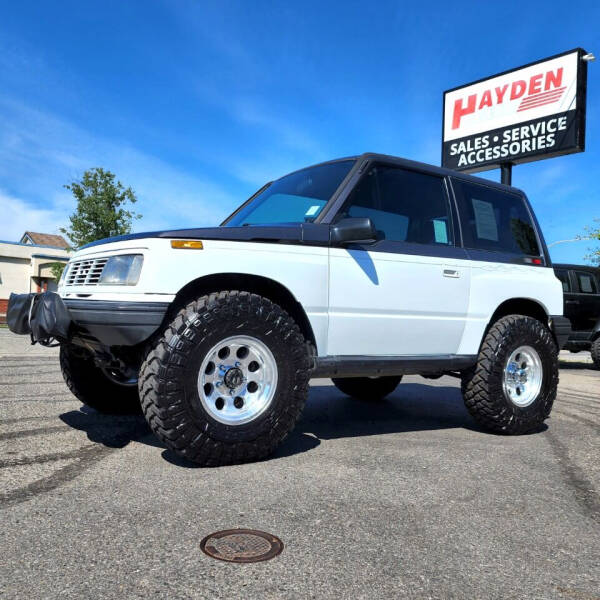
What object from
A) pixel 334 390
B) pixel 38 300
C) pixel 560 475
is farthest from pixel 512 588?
pixel 334 390

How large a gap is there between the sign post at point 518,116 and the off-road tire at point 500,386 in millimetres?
13972

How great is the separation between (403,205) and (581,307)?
958 cm

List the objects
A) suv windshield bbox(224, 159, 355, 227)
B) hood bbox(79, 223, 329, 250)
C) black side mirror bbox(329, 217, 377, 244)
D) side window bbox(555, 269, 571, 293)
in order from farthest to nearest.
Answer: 1. side window bbox(555, 269, 571, 293)
2. suv windshield bbox(224, 159, 355, 227)
3. black side mirror bbox(329, 217, 377, 244)
4. hood bbox(79, 223, 329, 250)

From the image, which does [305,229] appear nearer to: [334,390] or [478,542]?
[478,542]

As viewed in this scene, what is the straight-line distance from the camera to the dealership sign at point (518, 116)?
16578 millimetres

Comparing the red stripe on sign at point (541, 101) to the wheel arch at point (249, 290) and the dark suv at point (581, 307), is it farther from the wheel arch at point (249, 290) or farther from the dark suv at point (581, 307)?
the wheel arch at point (249, 290)

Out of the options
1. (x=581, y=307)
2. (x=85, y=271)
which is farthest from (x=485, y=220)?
(x=581, y=307)

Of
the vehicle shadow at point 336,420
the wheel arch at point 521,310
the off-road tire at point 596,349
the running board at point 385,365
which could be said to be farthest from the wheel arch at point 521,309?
the off-road tire at point 596,349

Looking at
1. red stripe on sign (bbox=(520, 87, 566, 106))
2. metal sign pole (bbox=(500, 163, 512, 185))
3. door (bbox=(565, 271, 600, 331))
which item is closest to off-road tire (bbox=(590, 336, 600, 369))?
door (bbox=(565, 271, 600, 331))

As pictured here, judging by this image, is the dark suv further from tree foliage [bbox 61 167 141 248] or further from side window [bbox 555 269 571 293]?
tree foliage [bbox 61 167 141 248]

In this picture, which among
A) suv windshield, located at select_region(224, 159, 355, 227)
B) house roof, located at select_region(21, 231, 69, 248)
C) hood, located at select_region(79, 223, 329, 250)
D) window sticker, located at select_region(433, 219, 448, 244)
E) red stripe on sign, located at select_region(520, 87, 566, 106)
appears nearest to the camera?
hood, located at select_region(79, 223, 329, 250)

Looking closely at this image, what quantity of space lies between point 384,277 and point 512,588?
225cm

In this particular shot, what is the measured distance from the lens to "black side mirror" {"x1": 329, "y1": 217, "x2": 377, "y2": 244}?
353 cm

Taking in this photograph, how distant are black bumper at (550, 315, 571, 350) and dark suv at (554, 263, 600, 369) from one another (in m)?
7.74
